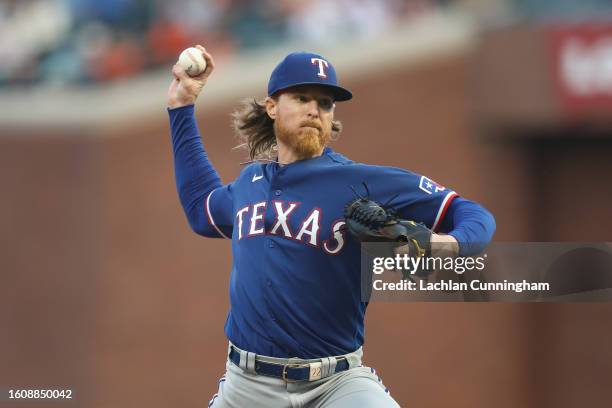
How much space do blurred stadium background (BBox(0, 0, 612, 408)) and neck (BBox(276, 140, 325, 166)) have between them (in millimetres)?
5359

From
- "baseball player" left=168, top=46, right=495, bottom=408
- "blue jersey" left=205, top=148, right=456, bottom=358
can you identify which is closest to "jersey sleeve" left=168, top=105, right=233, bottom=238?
"baseball player" left=168, top=46, right=495, bottom=408

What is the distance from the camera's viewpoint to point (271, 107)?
400 cm

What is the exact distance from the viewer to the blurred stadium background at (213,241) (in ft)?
30.6

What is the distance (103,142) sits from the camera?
9.39 metres

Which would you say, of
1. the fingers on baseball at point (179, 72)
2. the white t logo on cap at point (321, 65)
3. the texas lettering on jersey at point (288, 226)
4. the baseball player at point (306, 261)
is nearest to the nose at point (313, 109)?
the baseball player at point (306, 261)

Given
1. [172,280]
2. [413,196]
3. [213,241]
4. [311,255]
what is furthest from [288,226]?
[172,280]

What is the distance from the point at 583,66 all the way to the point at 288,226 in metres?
5.90

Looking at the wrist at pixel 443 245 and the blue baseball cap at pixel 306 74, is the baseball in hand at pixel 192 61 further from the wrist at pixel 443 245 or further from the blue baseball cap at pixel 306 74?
the wrist at pixel 443 245

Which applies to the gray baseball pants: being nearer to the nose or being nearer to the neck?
the neck

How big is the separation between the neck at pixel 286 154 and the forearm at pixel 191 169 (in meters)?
0.41

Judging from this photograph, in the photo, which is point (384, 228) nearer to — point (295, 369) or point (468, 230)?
point (468, 230)

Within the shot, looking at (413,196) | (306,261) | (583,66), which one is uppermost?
(583,66)

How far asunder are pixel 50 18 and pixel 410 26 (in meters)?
3.55

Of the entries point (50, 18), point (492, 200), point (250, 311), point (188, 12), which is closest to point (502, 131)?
point (492, 200)
